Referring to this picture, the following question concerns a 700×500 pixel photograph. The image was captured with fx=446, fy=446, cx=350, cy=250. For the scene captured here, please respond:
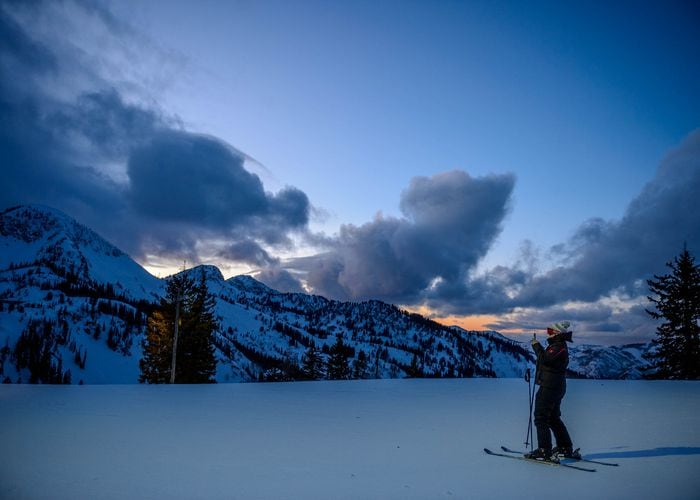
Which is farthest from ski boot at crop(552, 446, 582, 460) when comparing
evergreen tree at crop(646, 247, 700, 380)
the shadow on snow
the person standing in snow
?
evergreen tree at crop(646, 247, 700, 380)

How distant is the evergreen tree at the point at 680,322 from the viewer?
34.4m

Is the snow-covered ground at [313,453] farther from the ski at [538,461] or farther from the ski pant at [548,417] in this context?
the ski pant at [548,417]

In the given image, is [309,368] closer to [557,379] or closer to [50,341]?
[557,379]

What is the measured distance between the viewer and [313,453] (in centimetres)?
759

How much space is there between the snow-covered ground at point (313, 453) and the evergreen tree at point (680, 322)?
25352 mm

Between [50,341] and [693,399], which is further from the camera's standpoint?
[50,341]

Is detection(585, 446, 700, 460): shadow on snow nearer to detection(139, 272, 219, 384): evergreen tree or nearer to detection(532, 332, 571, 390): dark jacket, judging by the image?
detection(532, 332, 571, 390): dark jacket

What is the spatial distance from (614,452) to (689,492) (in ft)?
9.37

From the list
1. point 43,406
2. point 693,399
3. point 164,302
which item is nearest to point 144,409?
point 43,406

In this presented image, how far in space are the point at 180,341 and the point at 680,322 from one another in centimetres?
4154

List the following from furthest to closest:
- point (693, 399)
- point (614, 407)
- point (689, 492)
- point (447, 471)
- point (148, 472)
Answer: point (693, 399)
point (614, 407)
point (447, 471)
point (148, 472)
point (689, 492)

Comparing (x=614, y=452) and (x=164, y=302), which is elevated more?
(x=164, y=302)

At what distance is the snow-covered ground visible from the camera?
18.5 ft

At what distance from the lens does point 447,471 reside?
666cm
